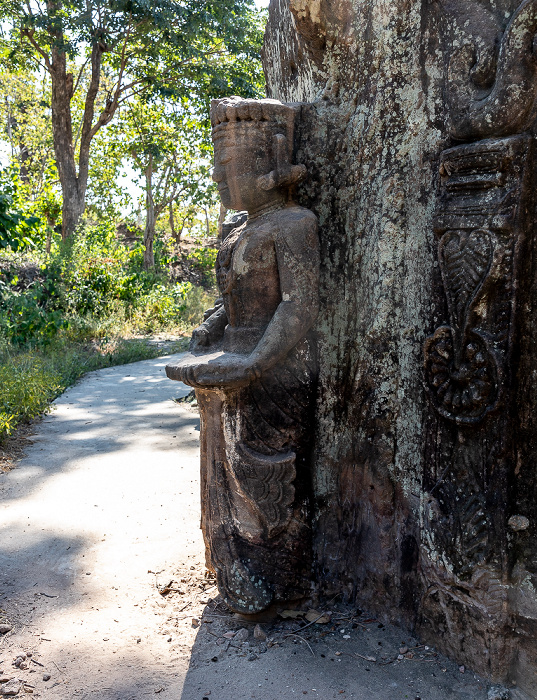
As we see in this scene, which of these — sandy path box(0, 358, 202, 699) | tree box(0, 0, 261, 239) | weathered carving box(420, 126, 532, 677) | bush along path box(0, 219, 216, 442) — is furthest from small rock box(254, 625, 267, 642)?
tree box(0, 0, 261, 239)

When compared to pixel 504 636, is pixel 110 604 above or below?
below

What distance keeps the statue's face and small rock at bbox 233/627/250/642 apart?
179 centimetres

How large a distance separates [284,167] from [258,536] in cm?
154

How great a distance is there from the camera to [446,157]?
83.8 inches

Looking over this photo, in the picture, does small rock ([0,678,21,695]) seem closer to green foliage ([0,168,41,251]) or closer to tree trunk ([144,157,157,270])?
green foliage ([0,168,41,251])

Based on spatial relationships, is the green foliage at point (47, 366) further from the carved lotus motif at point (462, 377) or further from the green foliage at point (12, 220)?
the carved lotus motif at point (462, 377)

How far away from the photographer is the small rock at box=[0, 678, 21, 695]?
223 centimetres

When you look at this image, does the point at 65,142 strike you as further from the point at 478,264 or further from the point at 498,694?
the point at 498,694

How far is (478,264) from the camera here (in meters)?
2.07

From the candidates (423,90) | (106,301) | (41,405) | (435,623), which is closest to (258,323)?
(423,90)

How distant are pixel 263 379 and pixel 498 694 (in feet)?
4.62

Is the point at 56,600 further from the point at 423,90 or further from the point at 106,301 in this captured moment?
the point at 106,301

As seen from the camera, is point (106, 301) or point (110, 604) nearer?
point (110, 604)

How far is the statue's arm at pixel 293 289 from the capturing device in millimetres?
2428
